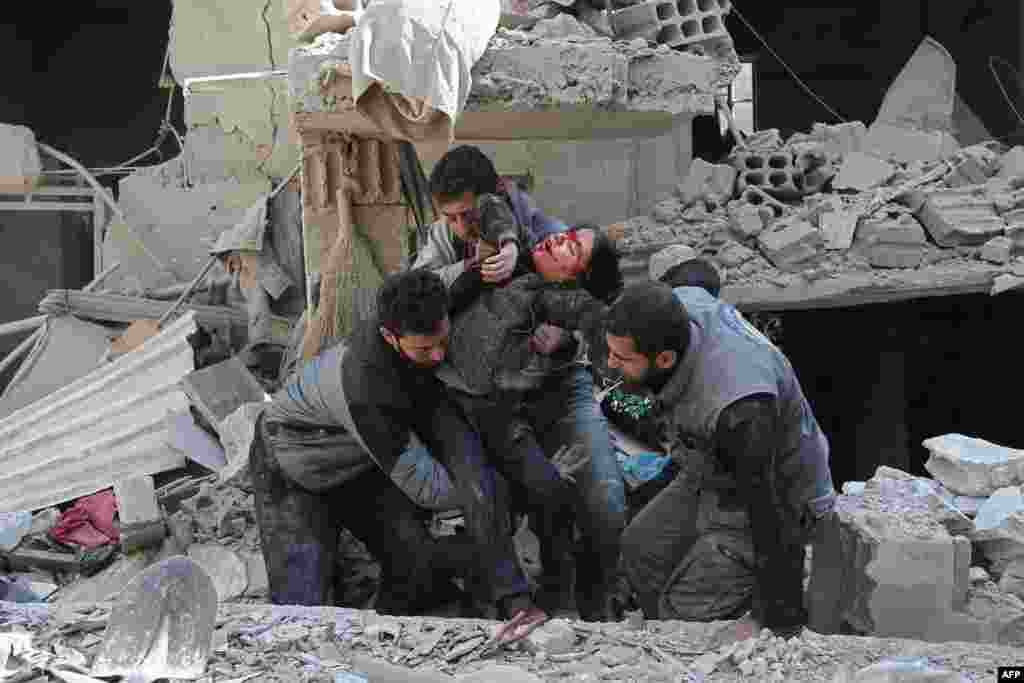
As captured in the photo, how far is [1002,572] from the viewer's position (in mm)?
4359

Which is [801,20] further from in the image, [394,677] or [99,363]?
[394,677]

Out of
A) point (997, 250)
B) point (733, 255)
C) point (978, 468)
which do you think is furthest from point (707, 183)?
point (978, 468)

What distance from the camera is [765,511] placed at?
3529 millimetres

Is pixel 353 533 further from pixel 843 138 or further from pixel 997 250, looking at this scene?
pixel 843 138

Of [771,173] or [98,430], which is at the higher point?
[771,173]

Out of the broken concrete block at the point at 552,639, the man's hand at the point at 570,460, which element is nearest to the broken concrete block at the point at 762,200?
the man's hand at the point at 570,460

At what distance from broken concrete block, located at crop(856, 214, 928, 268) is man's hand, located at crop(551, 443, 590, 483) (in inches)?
145

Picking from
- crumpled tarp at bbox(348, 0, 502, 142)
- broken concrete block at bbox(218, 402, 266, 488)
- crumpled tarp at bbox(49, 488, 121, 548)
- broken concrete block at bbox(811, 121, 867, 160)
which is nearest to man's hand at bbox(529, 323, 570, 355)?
crumpled tarp at bbox(348, 0, 502, 142)

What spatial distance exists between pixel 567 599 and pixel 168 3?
34.1ft

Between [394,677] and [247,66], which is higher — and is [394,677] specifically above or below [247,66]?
below

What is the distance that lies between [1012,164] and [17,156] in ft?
25.3

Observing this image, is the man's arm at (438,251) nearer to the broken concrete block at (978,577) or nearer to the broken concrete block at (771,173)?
the broken concrete block at (978,577)

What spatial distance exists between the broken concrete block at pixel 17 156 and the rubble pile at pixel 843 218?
5.12 meters

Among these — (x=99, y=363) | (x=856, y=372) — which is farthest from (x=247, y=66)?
(x=856, y=372)
